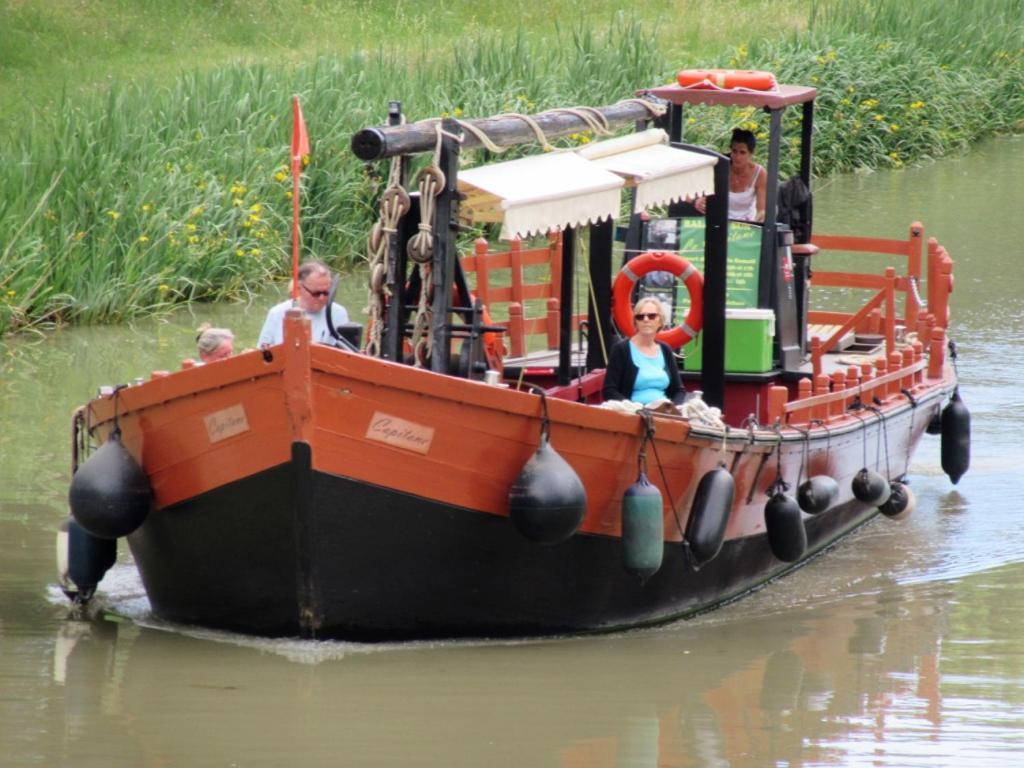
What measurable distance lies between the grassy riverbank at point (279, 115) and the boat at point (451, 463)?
16.7 ft

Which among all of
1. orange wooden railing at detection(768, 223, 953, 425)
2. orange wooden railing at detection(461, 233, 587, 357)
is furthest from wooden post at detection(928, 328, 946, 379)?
orange wooden railing at detection(461, 233, 587, 357)

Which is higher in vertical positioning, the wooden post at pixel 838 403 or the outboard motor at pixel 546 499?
the outboard motor at pixel 546 499

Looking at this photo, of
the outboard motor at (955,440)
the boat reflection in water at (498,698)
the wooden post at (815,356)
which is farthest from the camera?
the outboard motor at (955,440)

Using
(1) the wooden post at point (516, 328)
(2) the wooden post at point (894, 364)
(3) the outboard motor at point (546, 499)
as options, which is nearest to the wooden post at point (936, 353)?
(2) the wooden post at point (894, 364)

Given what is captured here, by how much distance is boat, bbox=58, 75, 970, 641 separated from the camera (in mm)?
7676

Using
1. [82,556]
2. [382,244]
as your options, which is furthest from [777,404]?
[82,556]

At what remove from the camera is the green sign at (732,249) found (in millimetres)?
10836

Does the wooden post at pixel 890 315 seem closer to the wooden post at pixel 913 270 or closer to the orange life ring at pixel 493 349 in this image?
the wooden post at pixel 913 270

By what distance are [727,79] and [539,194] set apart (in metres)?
3.05

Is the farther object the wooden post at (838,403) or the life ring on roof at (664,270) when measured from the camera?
the wooden post at (838,403)

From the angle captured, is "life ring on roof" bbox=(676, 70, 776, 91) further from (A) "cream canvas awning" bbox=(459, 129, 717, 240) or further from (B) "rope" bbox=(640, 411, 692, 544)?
(B) "rope" bbox=(640, 411, 692, 544)

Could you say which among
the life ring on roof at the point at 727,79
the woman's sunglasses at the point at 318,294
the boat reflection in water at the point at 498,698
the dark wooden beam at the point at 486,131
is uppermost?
the dark wooden beam at the point at 486,131

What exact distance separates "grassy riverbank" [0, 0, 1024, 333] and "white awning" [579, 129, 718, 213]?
4512mm

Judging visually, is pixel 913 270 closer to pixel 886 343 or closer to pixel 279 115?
pixel 886 343
